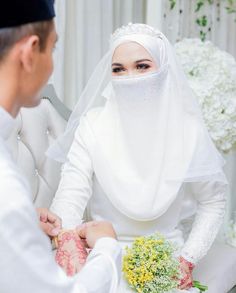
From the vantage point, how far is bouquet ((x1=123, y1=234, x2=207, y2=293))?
146 centimetres

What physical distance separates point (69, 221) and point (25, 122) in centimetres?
48

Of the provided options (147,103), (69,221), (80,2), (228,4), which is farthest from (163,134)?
(228,4)

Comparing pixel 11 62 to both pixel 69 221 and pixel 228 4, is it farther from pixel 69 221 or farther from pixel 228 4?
pixel 228 4

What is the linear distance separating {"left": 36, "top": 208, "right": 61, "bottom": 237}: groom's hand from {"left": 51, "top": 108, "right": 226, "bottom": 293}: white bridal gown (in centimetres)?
45

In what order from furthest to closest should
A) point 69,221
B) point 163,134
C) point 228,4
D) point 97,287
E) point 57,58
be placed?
point 228,4 → point 57,58 → point 163,134 → point 69,221 → point 97,287

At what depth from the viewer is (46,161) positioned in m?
2.04

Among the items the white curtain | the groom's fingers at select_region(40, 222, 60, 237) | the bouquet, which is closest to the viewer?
the groom's fingers at select_region(40, 222, 60, 237)

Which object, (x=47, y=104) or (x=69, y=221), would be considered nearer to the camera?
(x=69, y=221)

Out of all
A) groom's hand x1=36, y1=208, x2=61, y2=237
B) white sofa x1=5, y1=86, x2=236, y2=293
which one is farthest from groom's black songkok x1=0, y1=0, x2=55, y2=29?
white sofa x1=5, y1=86, x2=236, y2=293

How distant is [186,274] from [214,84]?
866 millimetres

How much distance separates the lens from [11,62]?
2.83 feet

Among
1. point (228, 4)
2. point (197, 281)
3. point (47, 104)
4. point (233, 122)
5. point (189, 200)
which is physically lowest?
point (197, 281)

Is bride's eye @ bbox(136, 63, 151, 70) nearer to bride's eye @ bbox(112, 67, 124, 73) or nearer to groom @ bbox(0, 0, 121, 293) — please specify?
bride's eye @ bbox(112, 67, 124, 73)

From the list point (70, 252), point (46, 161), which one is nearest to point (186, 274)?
point (70, 252)
